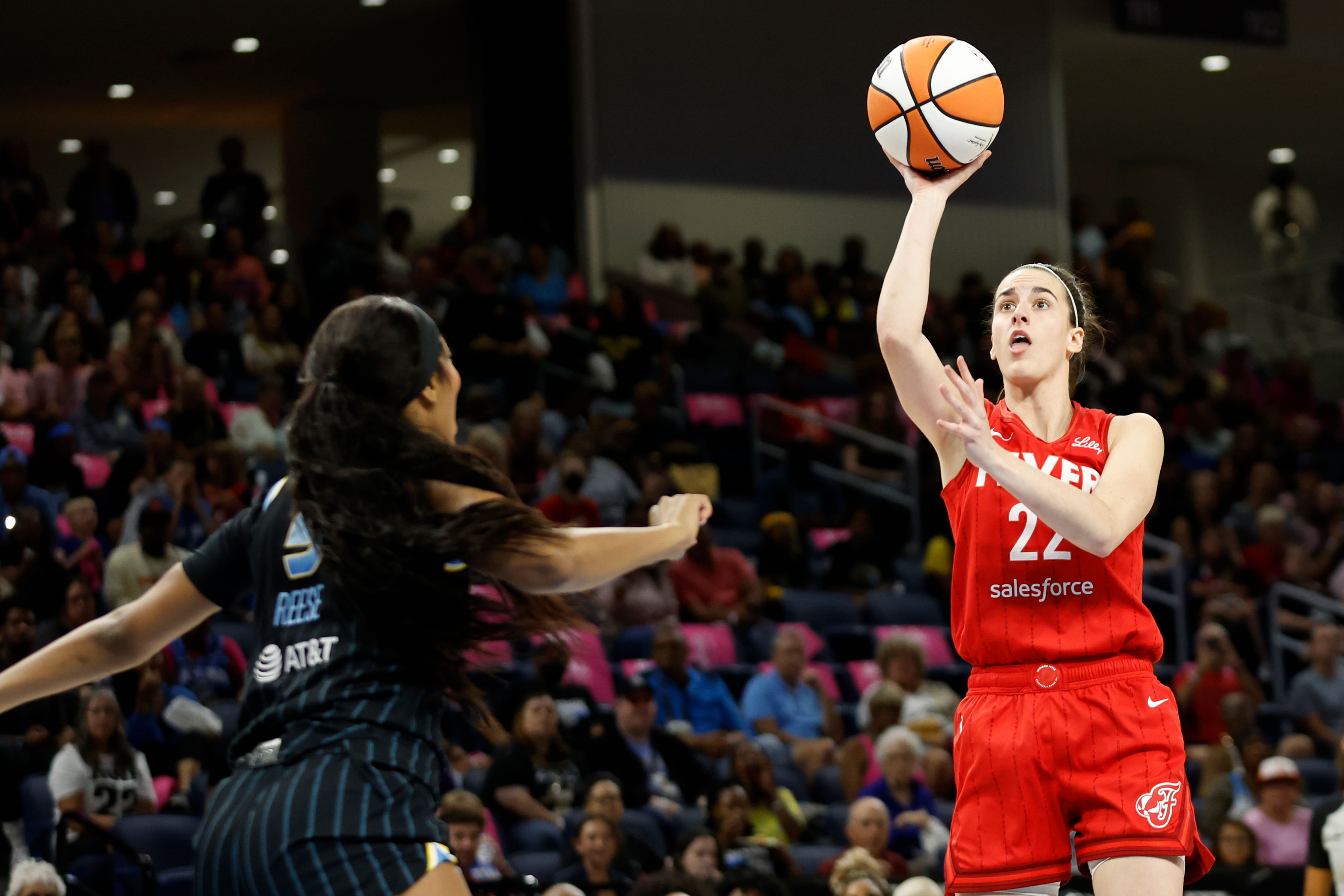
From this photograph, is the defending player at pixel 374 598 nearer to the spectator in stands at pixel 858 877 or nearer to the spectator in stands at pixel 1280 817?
the spectator in stands at pixel 858 877

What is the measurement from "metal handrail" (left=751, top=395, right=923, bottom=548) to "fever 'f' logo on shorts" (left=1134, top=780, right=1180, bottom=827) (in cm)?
935

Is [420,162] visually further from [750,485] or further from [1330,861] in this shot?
[1330,861]

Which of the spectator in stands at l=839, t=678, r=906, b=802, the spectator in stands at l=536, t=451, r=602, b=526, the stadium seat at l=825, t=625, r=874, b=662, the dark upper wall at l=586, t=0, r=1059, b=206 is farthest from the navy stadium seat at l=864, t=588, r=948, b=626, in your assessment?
the dark upper wall at l=586, t=0, r=1059, b=206

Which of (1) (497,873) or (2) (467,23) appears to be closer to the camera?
(1) (497,873)

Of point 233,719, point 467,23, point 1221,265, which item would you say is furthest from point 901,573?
point 1221,265

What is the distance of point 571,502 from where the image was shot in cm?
1077

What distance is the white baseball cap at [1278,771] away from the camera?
9.16 metres

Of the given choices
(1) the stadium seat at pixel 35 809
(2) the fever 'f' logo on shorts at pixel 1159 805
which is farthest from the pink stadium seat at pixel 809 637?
(2) the fever 'f' logo on shorts at pixel 1159 805

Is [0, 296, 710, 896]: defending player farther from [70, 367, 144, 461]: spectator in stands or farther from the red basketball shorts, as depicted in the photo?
[70, 367, 144, 461]: spectator in stands

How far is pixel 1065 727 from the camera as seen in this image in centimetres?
370

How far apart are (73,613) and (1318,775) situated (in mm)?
7472

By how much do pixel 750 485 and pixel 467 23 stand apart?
6467mm

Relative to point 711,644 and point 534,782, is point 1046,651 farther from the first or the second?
point 711,644

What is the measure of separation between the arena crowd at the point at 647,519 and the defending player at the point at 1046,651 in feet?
3.61
